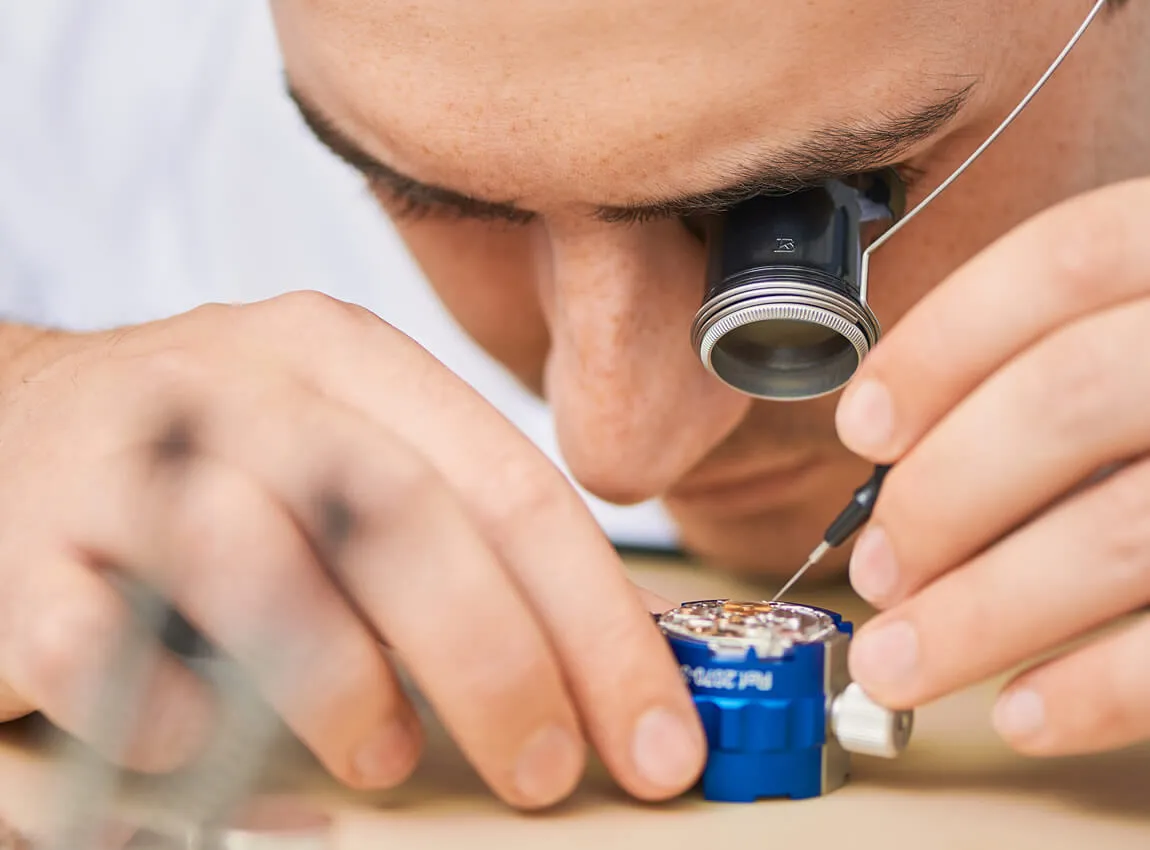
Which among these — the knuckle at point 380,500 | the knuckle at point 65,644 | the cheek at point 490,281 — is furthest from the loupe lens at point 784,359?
the knuckle at point 65,644

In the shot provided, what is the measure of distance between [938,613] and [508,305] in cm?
64

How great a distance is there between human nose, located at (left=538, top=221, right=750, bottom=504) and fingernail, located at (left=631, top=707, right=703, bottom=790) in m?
0.38

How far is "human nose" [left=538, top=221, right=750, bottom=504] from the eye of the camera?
995mm

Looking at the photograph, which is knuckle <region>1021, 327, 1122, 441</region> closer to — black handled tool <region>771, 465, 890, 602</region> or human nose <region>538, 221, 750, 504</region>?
black handled tool <region>771, 465, 890, 602</region>

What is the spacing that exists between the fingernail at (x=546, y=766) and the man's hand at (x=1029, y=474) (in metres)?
0.16

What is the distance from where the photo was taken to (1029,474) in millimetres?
700

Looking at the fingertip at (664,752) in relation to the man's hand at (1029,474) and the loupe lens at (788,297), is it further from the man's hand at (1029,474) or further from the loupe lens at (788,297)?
the loupe lens at (788,297)

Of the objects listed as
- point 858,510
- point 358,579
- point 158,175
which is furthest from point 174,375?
point 158,175

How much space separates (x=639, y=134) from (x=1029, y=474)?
32 cm

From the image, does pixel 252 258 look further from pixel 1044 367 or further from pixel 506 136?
pixel 1044 367

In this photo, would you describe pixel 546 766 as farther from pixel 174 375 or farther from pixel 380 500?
pixel 174 375

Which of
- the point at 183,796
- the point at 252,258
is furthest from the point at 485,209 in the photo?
the point at 252,258

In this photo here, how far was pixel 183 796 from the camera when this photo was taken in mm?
635

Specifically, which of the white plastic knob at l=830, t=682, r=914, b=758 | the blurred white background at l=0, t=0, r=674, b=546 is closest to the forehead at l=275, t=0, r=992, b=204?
the white plastic knob at l=830, t=682, r=914, b=758
